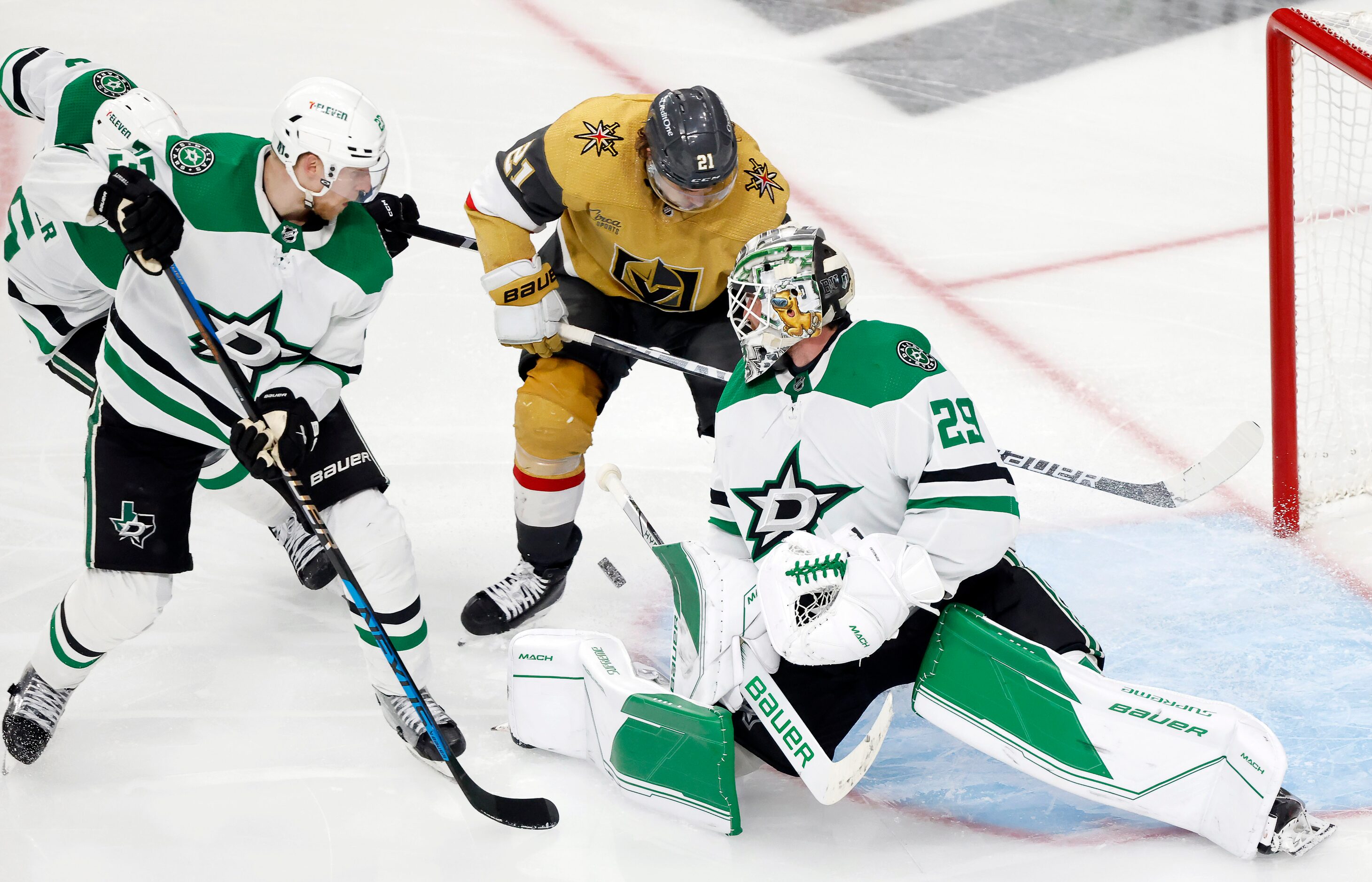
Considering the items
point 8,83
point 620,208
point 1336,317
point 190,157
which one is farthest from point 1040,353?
point 8,83

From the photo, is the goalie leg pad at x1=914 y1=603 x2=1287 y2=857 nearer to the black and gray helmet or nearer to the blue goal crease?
the blue goal crease

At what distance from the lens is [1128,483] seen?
10.0 ft

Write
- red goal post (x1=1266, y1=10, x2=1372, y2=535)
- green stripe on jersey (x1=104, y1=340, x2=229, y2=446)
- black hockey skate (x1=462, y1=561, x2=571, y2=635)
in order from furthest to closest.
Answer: black hockey skate (x1=462, y1=561, x2=571, y2=635) → red goal post (x1=1266, y1=10, x2=1372, y2=535) → green stripe on jersey (x1=104, y1=340, x2=229, y2=446)

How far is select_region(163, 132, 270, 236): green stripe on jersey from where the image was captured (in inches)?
96.0

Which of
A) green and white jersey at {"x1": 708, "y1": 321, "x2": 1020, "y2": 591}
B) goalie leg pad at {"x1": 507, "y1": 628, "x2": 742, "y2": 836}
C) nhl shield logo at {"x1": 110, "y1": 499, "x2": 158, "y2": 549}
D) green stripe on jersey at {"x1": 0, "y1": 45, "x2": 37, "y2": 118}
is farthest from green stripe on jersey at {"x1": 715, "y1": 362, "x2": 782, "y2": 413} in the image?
green stripe on jersey at {"x1": 0, "y1": 45, "x2": 37, "y2": 118}

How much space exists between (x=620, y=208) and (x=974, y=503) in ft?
3.35

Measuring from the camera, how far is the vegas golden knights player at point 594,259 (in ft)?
9.16

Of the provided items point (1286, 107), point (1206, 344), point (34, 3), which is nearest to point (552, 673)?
point (1286, 107)

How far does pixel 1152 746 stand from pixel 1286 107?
154 cm

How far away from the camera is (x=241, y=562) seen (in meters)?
3.38

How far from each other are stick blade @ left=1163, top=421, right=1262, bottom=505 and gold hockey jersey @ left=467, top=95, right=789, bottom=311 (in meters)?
1.01

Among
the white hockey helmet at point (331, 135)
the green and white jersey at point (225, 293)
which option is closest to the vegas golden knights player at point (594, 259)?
the green and white jersey at point (225, 293)

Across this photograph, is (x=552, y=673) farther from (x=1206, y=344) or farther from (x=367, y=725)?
(x=1206, y=344)

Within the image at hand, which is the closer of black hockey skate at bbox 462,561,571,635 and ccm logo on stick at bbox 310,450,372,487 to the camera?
ccm logo on stick at bbox 310,450,372,487
